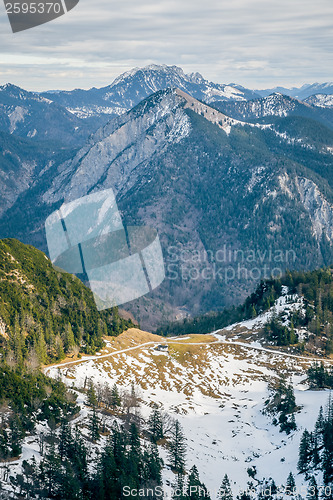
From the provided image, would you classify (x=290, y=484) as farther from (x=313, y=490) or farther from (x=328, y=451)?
(x=328, y=451)

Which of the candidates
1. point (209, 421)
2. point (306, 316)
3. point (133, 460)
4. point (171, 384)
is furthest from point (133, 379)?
point (306, 316)

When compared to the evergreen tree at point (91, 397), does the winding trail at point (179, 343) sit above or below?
below

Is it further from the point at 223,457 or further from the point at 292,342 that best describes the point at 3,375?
the point at 292,342

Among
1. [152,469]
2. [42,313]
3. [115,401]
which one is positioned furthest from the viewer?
[42,313]

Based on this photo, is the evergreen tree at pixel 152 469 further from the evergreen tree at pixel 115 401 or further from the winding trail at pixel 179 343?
the winding trail at pixel 179 343

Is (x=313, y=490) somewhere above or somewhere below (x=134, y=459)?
below

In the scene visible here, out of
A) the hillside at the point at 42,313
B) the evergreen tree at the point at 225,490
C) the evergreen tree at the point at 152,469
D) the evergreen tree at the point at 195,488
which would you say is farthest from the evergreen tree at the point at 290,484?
the hillside at the point at 42,313

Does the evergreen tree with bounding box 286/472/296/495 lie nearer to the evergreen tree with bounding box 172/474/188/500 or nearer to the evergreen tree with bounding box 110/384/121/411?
the evergreen tree with bounding box 172/474/188/500

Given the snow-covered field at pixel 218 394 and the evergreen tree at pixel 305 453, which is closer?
the evergreen tree at pixel 305 453

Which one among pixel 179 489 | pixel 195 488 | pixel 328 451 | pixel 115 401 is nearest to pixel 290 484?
pixel 328 451

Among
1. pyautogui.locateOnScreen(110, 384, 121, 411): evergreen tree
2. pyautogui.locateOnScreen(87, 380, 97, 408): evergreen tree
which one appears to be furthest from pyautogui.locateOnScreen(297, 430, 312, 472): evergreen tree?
pyautogui.locateOnScreen(87, 380, 97, 408): evergreen tree

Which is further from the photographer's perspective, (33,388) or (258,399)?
(258,399)
